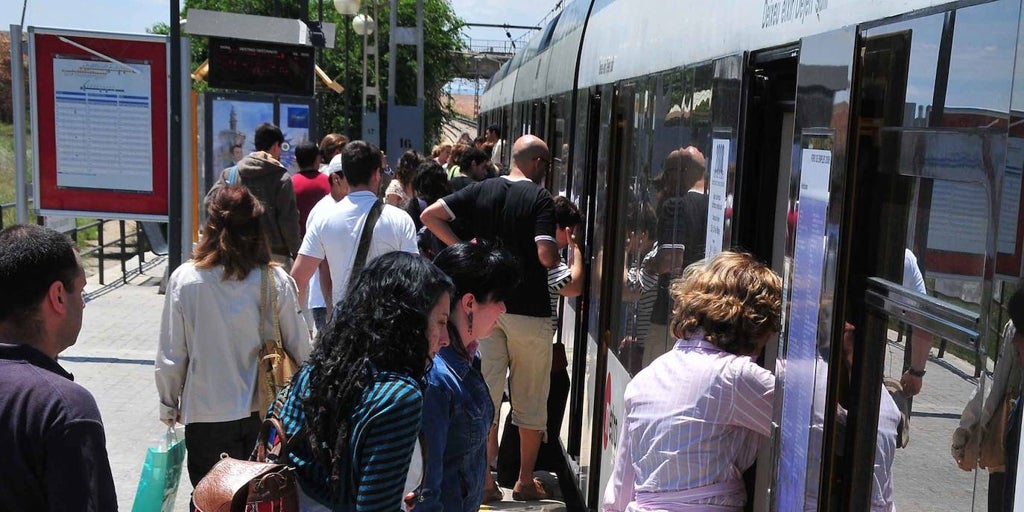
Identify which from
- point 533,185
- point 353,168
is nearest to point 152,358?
point 353,168

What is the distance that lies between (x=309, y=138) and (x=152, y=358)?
11.1 ft

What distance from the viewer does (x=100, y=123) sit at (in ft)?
30.7

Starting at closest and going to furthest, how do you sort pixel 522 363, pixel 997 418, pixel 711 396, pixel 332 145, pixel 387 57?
pixel 997 418 → pixel 711 396 → pixel 522 363 → pixel 332 145 → pixel 387 57

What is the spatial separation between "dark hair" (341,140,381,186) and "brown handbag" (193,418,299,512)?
385cm

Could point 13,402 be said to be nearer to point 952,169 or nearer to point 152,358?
point 952,169

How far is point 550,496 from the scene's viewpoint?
6785mm

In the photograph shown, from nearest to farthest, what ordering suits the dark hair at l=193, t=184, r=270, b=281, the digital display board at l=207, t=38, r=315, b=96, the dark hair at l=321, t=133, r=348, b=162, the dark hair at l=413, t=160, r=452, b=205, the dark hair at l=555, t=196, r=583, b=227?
the dark hair at l=193, t=184, r=270, b=281 < the dark hair at l=555, t=196, r=583, b=227 < the dark hair at l=413, t=160, r=452, b=205 < the dark hair at l=321, t=133, r=348, b=162 < the digital display board at l=207, t=38, r=315, b=96

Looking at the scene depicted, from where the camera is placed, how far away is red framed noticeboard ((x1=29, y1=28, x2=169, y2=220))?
920cm

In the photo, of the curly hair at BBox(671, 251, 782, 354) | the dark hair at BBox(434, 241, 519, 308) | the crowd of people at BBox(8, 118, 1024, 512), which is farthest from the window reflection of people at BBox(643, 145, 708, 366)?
the dark hair at BBox(434, 241, 519, 308)

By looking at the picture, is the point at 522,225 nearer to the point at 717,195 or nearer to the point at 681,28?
the point at 681,28

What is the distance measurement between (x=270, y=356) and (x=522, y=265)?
71.8 inches

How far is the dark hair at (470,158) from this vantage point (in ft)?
31.0

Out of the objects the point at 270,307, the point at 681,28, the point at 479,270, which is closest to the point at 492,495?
the point at 270,307

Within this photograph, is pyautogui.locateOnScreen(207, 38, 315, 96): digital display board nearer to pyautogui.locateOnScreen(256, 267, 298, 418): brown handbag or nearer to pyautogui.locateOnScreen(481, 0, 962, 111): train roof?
pyautogui.locateOnScreen(481, 0, 962, 111): train roof
